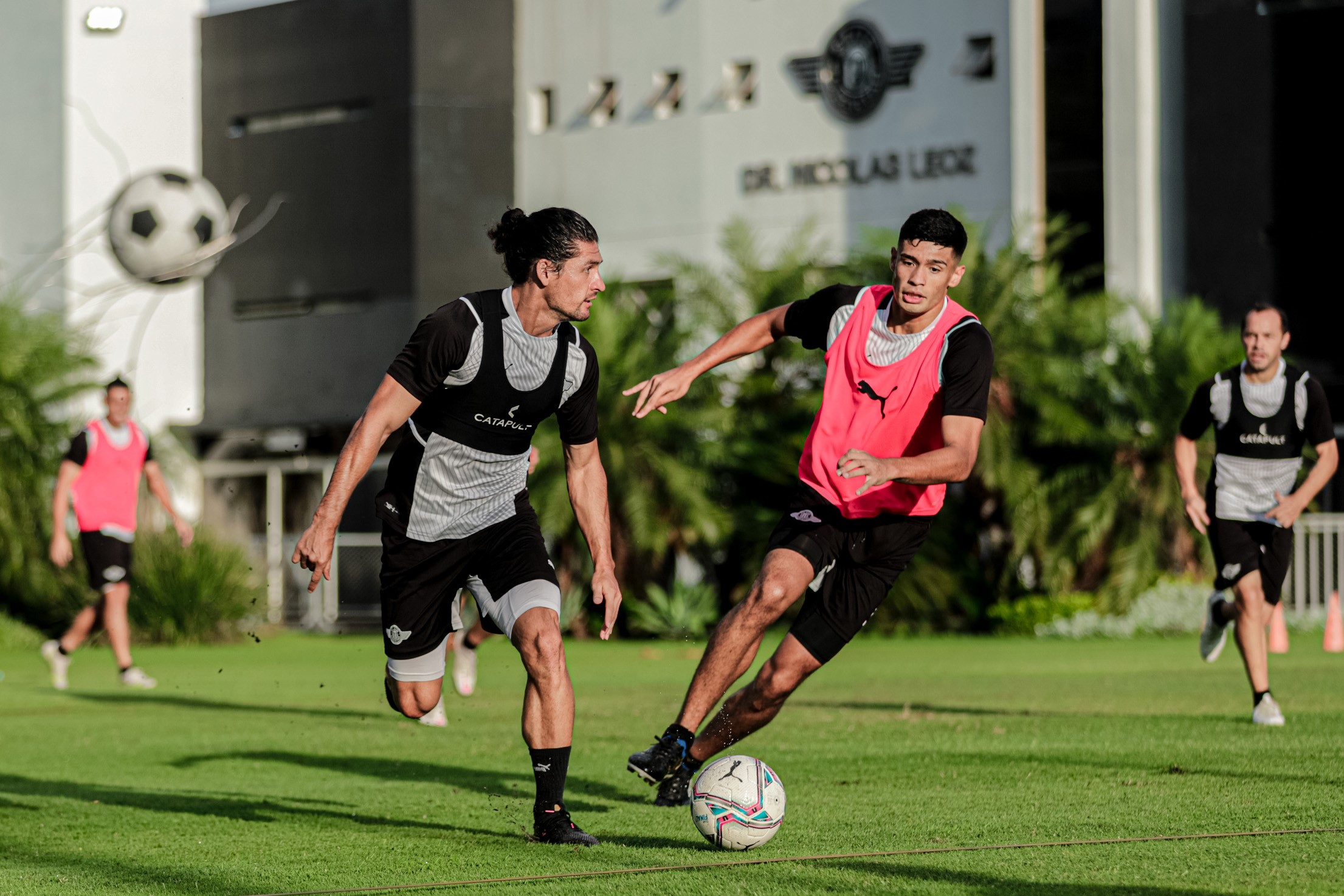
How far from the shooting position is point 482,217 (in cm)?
3325

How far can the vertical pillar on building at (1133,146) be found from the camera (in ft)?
89.1

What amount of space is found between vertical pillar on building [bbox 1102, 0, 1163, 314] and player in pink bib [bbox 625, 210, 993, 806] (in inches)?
822

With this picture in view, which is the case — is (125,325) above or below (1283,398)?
above

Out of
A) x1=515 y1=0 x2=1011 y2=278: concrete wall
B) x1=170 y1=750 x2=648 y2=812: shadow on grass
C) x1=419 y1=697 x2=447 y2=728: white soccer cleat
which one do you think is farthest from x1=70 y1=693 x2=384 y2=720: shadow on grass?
x1=515 y1=0 x2=1011 y2=278: concrete wall

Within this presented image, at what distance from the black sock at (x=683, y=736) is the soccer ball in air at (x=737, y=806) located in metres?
0.50

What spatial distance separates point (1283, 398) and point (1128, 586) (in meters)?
11.7

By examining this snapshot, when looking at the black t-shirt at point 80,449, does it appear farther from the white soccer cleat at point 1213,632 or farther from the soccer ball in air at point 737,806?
the soccer ball in air at point 737,806

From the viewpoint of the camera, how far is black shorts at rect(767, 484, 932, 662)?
690 centimetres

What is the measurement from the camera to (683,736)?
6.73m

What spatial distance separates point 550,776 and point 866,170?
25.1 m

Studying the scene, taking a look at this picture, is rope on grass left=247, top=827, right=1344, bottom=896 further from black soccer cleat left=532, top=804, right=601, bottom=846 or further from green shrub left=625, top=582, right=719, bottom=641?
green shrub left=625, top=582, right=719, bottom=641

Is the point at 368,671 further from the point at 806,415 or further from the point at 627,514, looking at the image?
the point at 806,415

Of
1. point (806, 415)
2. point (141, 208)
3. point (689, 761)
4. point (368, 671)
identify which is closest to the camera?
point (689, 761)

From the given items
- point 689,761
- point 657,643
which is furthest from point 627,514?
point 689,761
